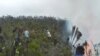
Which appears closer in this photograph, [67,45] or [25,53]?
[25,53]

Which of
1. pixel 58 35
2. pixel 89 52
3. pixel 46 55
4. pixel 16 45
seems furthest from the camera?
pixel 58 35

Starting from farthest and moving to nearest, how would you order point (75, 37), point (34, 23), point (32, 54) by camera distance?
point (34, 23)
point (75, 37)
point (32, 54)

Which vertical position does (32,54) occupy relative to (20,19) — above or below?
below

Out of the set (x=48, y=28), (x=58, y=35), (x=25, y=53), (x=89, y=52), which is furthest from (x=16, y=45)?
(x=48, y=28)

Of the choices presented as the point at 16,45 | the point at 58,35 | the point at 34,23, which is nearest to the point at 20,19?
the point at 34,23

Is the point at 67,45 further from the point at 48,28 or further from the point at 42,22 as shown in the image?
the point at 42,22

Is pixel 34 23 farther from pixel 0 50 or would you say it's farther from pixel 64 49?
pixel 0 50
